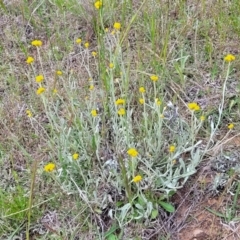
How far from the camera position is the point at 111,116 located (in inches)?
79.3

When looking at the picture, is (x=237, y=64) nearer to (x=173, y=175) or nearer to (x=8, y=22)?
(x=173, y=175)

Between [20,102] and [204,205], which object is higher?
[20,102]

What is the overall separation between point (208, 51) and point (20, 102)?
95cm

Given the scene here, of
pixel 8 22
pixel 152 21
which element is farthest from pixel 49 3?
pixel 152 21

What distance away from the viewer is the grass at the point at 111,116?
5.81ft

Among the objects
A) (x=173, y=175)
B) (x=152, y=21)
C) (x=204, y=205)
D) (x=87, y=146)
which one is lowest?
(x=204, y=205)

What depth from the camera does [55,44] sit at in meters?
2.58

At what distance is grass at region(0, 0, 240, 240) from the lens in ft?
5.81

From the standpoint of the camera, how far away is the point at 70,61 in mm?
2467

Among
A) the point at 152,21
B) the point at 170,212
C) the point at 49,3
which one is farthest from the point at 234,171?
the point at 49,3

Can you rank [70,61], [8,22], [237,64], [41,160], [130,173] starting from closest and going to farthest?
1. [130,173]
2. [41,160]
3. [237,64]
4. [70,61]
5. [8,22]

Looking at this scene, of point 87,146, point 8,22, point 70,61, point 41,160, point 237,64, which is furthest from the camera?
Result: point 8,22

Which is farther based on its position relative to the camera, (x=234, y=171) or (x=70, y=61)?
(x=70, y=61)

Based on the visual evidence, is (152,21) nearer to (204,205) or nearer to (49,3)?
(49,3)
